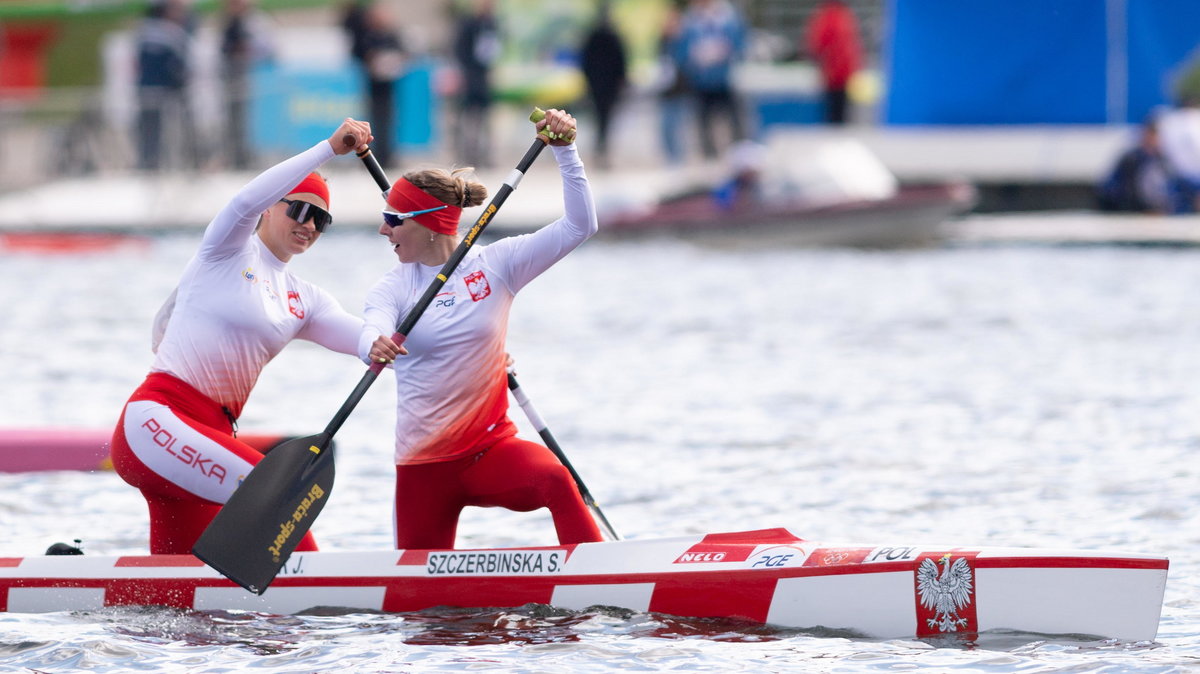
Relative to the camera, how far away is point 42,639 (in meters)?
6.76

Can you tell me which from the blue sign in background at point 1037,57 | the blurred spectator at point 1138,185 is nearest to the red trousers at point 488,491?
the blurred spectator at point 1138,185

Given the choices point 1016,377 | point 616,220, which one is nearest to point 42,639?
point 1016,377

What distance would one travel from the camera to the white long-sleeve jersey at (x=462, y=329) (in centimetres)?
674

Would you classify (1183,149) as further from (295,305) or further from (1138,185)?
(295,305)

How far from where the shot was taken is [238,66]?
22953 mm

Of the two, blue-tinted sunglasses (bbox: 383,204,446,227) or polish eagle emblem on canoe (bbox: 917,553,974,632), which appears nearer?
polish eagle emblem on canoe (bbox: 917,553,974,632)

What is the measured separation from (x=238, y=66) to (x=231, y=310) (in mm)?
16669

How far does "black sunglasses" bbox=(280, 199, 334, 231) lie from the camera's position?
689 cm

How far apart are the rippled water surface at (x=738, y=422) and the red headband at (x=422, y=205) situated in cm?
133

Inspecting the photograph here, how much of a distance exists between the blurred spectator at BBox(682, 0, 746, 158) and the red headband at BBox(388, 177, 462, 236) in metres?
16.5

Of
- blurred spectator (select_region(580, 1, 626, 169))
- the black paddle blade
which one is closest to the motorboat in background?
blurred spectator (select_region(580, 1, 626, 169))

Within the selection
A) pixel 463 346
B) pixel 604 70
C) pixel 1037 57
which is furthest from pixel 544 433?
pixel 604 70

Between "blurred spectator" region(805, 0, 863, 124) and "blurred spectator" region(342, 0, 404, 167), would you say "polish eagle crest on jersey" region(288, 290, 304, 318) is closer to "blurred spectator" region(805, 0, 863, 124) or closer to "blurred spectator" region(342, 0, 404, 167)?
"blurred spectator" region(342, 0, 404, 167)

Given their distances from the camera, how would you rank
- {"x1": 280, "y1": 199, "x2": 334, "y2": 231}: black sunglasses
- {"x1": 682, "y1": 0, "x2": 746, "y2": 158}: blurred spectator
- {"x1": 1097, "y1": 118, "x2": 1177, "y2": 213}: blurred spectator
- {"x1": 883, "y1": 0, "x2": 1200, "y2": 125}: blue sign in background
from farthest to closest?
1. {"x1": 883, "y1": 0, "x2": 1200, "y2": 125}: blue sign in background
2. {"x1": 682, "y1": 0, "x2": 746, "y2": 158}: blurred spectator
3. {"x1": 1097, "y1": 118, "x2": 1177, "y2": 213}: blurred spectator
4. {"x1": 280, "y1": 199, "x2": 334, "y2": 231}: black sunglasses
